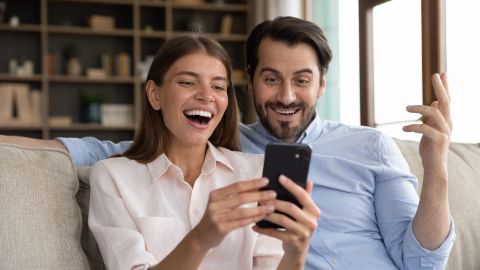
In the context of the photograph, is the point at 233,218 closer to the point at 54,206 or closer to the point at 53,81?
the point at 54,206

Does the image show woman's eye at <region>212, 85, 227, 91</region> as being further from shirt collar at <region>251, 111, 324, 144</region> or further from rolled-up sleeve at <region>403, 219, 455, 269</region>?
rolled-up sleeve at <region>403, 219, 455, 269</region>

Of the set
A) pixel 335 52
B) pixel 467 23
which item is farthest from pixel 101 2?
pixel 467 23

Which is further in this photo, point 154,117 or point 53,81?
point 53,81

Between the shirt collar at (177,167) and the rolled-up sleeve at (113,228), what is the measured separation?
0.35 feet

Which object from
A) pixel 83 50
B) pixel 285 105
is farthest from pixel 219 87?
pixel 83 50

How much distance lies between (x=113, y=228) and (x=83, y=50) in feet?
14.5

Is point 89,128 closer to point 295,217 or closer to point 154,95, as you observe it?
point 154,95

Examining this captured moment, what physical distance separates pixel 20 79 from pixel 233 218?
4.53 m

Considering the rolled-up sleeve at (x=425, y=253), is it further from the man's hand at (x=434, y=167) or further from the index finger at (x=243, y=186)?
the index finger at (x=243, y=186)

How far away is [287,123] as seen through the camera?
6.17ft

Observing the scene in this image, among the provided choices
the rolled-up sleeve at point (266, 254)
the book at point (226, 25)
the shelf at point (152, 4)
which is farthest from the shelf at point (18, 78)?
the rolled-up sleeve at point (266, 254)

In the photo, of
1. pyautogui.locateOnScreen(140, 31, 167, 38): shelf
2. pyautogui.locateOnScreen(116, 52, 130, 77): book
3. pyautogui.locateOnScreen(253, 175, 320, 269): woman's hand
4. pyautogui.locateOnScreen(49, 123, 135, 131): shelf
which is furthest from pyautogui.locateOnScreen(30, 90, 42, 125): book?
pyautogui.locateOnScreen(253, 175, 320, 269): woman's hand

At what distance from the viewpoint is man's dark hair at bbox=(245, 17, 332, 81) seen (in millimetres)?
1898

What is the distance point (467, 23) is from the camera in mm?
3551
